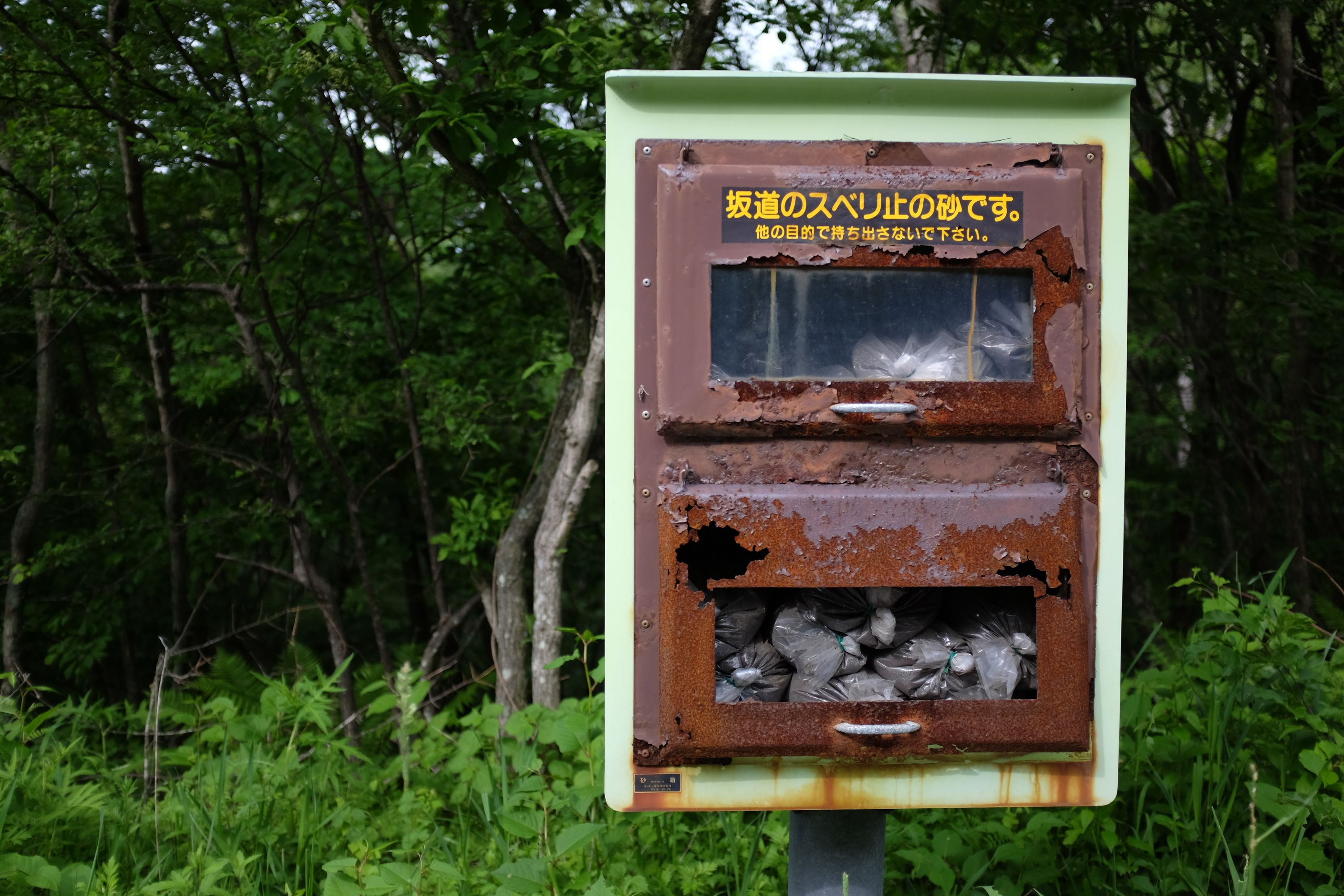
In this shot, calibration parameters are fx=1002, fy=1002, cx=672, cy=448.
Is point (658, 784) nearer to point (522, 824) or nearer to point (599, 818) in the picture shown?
point (522, 824)

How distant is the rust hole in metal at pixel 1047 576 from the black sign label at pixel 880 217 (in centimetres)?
54

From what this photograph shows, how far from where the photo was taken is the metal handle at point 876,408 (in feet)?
5.29

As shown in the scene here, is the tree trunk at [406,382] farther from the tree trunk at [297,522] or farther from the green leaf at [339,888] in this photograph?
the green leaf at [339,888]

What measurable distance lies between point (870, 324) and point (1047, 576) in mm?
513

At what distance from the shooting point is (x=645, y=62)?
436 cm

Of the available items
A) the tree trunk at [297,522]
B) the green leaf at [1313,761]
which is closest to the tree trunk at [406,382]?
the tree trunk at [297,522]

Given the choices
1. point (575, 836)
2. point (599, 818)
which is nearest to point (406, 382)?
point (599, 818)

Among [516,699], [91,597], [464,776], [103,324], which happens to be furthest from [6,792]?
[103,324]

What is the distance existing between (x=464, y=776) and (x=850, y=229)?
2149mm

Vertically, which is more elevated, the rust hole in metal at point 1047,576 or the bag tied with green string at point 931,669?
the rust hole in metal at point 1047,576

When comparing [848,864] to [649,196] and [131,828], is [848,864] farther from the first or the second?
[131,828]

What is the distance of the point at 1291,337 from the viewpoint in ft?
19.1

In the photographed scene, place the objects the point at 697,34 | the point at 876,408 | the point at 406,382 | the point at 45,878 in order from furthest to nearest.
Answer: the point at 406,382 < the point at 697,34 < the point at 45,878 < the point at 876,408

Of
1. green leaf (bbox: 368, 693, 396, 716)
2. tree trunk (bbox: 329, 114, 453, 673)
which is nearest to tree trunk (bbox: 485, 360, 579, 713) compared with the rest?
tree trunk (bbox: 329, 114, 453, 673)
